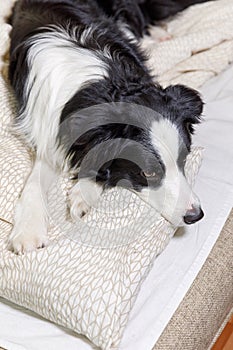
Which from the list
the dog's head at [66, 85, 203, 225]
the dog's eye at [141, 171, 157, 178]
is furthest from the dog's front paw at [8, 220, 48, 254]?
the dog's eye at [141, 171, 157, 178]

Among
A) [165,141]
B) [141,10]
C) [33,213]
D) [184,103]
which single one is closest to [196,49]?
[141,10]

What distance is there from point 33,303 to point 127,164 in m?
0.48

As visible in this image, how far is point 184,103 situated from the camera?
6.24ft

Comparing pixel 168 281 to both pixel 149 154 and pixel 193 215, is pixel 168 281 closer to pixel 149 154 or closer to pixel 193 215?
pixel 193 215

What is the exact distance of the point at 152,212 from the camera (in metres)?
1.80

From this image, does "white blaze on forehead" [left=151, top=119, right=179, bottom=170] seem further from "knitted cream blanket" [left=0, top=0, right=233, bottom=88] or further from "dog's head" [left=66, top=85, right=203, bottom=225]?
"knitted cream blanket" [left=0, top=0, right=233, bottom=88]

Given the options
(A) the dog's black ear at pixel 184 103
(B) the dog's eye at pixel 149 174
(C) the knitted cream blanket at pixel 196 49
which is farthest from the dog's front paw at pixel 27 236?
(C) the knitted cream blanket at pixel 196 49

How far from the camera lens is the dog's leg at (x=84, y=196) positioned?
1869 millimetres

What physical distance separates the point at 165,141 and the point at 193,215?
234 millimetres

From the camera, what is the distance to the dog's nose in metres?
1.76

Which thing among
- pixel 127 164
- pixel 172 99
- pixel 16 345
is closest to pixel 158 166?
pixel 127 164

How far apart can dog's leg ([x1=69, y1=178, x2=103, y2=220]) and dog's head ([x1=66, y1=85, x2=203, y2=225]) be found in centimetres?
7

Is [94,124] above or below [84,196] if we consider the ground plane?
above

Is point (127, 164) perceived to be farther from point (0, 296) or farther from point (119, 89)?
point (0, 296)
